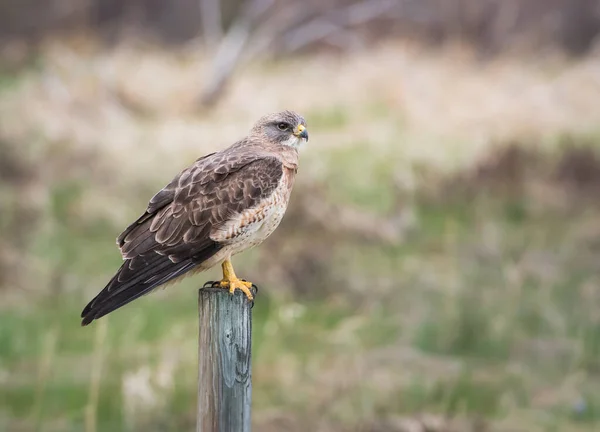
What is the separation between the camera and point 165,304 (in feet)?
32.1

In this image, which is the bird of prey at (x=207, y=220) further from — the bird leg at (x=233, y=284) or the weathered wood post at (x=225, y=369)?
the weathered wood post at (x=225, y=369)

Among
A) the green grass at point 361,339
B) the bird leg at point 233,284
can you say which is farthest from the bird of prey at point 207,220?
the green grass at point 361,339

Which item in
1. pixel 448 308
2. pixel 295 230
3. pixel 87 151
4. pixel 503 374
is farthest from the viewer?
pixel 87 151

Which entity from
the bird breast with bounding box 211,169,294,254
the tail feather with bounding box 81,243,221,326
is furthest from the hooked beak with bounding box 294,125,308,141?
the tail feather with bounding box 81,243,221,326

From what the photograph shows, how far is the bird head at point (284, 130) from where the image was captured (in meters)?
5.65

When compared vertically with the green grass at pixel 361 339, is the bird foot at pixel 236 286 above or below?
below

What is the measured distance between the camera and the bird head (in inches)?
222

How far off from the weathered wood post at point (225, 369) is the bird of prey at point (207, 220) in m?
0.38

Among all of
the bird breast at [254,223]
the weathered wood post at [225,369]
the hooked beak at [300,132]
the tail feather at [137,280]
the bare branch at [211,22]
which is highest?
the bare branch at [211,22]

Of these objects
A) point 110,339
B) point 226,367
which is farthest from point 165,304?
point 226,367

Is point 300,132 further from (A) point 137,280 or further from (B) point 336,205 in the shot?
(B) point 336,205

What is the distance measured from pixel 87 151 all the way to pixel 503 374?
6.47 meters

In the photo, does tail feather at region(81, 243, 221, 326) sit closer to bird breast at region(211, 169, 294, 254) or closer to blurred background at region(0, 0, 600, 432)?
bird breast at region(211, 169, 294, 254)

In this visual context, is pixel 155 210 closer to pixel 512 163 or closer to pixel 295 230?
pixel 295 230
